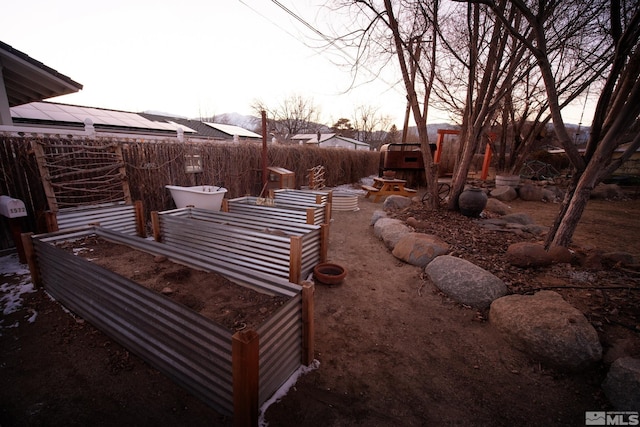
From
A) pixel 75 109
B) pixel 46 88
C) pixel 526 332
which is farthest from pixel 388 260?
pixel 75 109

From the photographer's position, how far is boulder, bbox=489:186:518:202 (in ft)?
32.3

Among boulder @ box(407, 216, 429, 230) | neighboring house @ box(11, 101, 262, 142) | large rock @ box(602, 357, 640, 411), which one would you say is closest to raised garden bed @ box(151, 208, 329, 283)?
large rock @ box(602, 357, 640, 411)

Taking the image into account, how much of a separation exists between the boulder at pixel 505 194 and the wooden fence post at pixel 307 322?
10629 mm

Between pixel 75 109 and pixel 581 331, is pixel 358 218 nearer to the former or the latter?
pixel 581 331

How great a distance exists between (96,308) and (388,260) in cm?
387

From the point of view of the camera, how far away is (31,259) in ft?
9.75

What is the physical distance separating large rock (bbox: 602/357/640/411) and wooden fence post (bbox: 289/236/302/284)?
8.66ft

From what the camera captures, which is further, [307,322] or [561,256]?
[561,256]

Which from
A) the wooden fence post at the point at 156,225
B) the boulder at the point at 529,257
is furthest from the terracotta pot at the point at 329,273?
the wooden fence post at the point at 156,225

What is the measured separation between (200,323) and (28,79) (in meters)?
7.58

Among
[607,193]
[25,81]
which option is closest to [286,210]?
[25,81]

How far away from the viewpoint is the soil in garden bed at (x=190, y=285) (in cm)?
201

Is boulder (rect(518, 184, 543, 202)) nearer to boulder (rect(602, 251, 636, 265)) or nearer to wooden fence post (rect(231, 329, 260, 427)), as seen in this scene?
boulder (rect(602, 251, 636, 265))

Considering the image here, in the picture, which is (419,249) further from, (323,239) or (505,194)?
(505,194)
